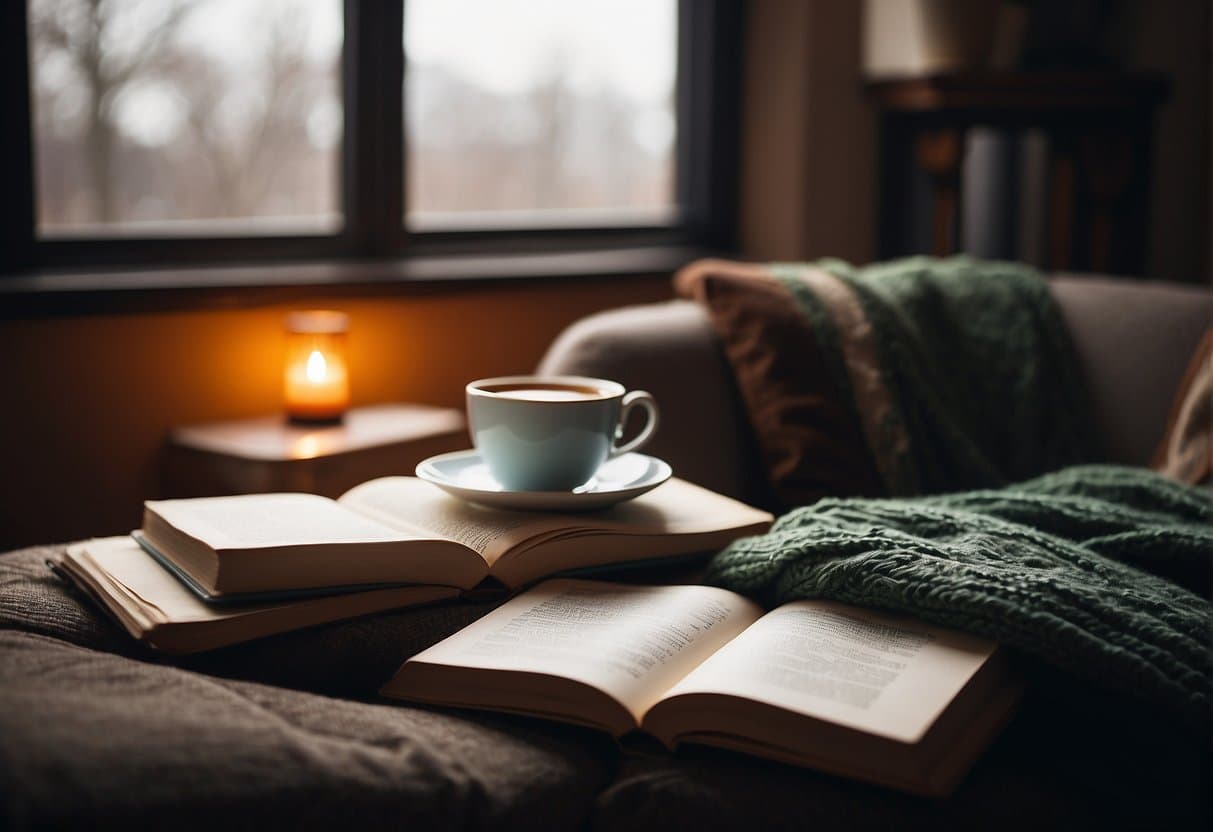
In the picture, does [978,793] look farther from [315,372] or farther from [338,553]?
[315,372]

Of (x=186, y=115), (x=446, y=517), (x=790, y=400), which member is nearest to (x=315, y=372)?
(x=186, y=115)

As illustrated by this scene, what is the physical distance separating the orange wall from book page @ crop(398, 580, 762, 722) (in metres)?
1.02

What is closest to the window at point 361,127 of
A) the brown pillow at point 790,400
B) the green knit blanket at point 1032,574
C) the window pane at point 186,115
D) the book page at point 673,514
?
the window pane at point 186,115

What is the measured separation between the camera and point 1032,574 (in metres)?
0.88

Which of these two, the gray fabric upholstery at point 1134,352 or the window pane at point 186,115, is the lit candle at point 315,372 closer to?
the window pane at point 186,115

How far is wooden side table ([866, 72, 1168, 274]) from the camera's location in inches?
84.9

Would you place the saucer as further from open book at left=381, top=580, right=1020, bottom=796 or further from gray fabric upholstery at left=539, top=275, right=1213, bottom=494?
gray fabric upholstery at left=539, top=275, right=1213, bottom=494

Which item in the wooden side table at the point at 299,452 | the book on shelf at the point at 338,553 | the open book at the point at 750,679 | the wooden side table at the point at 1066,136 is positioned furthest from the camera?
the wooden side table at the point at 1066,136

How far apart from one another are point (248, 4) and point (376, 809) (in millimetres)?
1591

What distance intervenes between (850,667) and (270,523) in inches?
17.3

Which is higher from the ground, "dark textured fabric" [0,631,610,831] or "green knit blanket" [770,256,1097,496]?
"green knit blanket" [770,256,1097,496]

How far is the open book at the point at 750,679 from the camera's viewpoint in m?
0.73

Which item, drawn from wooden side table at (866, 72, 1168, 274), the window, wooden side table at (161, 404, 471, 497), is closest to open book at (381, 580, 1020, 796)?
wooden side table at (161, 404, 471, 497)

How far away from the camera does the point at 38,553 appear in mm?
1042
